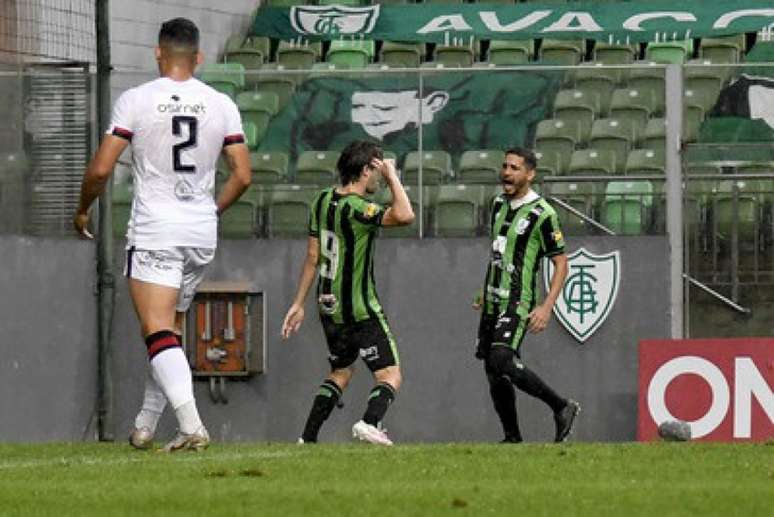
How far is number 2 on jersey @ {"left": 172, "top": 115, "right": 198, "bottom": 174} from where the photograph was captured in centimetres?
1309

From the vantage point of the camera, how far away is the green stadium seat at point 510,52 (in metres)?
27.2

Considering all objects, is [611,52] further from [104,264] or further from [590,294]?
[104,264]

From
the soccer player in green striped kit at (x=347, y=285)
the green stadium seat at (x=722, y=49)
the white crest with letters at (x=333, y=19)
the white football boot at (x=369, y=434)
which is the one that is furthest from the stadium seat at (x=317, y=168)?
the white crest with letters at (x=333, y=19)

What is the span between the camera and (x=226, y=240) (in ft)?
67.1

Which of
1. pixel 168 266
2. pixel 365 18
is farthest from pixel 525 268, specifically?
pixel 365 18

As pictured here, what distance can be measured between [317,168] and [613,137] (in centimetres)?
225

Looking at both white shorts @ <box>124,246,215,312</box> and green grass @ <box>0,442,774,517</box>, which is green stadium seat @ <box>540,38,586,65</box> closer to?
green grass @ <box>0,442,774,517</box>

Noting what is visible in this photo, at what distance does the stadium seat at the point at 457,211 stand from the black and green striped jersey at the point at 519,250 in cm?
367

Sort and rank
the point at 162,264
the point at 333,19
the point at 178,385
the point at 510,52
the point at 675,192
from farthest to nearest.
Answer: the point at 333,19 < the point at 510,52 < the point at 675,192 < the point at 162,264 < the point at 178,385

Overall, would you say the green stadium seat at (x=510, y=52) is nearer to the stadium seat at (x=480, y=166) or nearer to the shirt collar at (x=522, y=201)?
the stadium seat at (x=480, y=166)

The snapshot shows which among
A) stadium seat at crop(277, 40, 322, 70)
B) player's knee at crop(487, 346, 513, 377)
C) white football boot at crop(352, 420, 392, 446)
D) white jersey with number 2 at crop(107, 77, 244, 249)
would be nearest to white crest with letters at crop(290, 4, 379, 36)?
stadium seat at crop(277, 40, 322, 70)

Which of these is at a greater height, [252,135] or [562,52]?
[562,52]

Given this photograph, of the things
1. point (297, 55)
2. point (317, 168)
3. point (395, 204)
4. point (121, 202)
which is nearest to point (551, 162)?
point (317, 168)

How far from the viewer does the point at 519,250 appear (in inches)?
640
